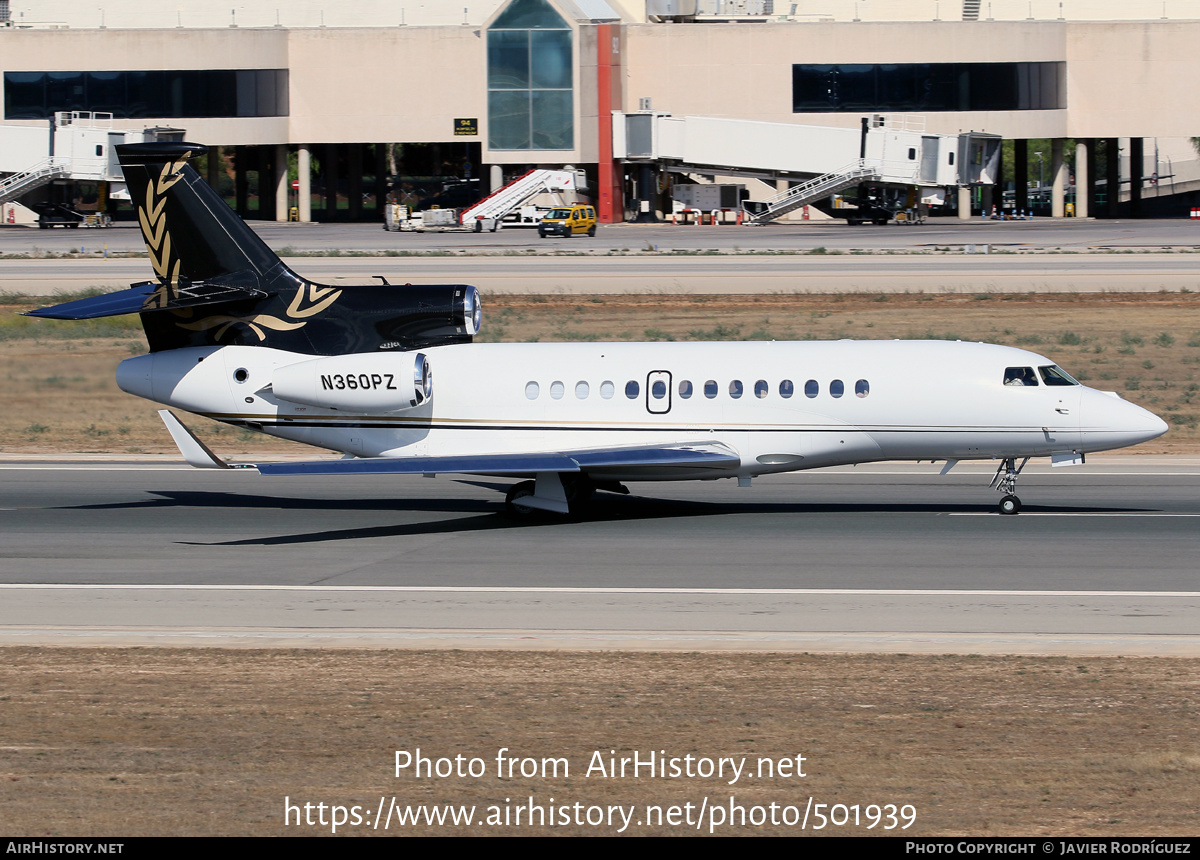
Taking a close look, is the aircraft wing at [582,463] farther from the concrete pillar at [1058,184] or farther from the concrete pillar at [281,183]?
the concrete pillar at [1058,184]

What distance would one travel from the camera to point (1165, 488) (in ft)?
89.6

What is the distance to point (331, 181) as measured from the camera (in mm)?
115125

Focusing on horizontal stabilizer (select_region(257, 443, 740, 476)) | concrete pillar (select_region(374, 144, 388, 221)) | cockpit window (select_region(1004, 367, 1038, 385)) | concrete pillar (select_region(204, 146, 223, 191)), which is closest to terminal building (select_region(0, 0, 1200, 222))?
concrete pillar (select_region(204, 146, 223, 191))

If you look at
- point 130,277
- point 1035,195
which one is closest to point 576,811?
point 130,277

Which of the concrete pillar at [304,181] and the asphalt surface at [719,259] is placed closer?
the asphalt surface at [719,259]

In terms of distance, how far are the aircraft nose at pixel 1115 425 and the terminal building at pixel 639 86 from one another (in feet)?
246

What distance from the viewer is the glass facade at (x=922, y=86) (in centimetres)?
10012

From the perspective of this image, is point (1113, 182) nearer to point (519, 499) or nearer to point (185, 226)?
point (519, 499)

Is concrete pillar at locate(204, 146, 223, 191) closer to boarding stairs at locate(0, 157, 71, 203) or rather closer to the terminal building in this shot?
the terminal building

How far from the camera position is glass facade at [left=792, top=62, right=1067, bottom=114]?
328 feet

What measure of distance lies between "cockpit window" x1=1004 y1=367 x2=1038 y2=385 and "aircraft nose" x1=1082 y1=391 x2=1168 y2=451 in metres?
0.97

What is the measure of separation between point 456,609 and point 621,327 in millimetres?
30350

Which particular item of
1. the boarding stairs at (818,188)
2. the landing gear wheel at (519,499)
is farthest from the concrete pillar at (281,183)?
the landing gear wheel at (519,499)

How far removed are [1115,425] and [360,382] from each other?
12.6 m
